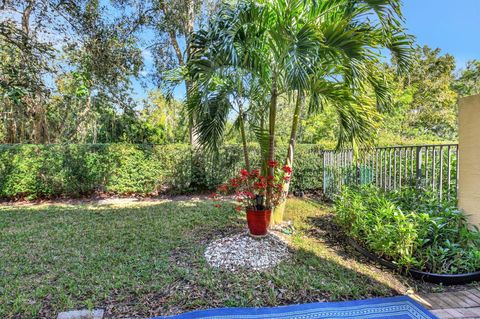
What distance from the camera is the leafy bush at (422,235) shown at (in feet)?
9.14

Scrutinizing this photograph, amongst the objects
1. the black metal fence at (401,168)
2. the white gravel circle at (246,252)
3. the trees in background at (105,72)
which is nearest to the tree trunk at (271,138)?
the trees in background at (105,72)

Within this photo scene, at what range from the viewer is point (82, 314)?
2.21 meters

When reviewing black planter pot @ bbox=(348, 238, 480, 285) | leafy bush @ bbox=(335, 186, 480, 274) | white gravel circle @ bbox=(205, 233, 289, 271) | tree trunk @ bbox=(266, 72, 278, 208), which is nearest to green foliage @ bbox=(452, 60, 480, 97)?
leafy bush @ bbox=(335, 186, 480, 274)

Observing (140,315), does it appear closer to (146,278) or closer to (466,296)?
(146,278)

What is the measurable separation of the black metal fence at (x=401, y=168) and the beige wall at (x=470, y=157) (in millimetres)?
260

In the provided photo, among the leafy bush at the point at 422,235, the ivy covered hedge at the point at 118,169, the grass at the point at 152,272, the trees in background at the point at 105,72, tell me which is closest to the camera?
the grass at the point at 152,272

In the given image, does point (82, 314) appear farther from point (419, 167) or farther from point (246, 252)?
point (419, 167)

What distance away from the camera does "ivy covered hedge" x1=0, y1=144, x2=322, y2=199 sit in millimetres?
6648

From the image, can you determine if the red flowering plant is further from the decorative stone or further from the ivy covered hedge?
the ivy covered hedge

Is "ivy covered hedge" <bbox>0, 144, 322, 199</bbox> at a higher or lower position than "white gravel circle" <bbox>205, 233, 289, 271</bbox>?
higher

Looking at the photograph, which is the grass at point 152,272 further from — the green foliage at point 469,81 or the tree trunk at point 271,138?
the green foliage at point 469,81

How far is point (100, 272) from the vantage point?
293cm

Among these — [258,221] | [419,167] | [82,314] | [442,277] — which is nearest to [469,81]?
[419,167]

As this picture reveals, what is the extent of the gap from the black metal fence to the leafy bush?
0.40 m
